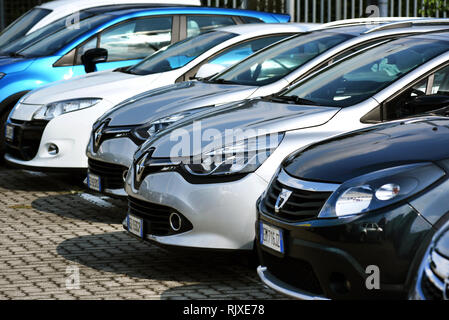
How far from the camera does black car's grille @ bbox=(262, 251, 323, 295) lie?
396cm

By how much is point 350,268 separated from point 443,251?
447 millimetres

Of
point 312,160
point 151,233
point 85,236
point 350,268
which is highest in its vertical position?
point 312,160

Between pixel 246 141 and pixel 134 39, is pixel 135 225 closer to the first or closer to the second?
pixel 246 141

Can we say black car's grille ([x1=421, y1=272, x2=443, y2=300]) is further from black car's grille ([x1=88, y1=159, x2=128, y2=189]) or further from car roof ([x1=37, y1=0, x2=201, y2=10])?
car roof ([x1=37, y1=0, x2=201, y2=10])

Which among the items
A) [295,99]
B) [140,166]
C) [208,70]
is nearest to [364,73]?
[295,99]

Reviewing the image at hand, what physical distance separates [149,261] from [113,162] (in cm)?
116

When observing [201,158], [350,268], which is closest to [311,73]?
[201,158]

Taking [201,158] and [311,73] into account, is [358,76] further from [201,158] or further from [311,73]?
[201,158]

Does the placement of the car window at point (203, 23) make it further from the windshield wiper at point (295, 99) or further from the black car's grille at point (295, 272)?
the black car's grille at point (295, 272)

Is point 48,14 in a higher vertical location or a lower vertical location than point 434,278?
higher

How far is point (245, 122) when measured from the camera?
5.54m

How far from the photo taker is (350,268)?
369 centimetres

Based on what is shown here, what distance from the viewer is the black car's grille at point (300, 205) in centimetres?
394

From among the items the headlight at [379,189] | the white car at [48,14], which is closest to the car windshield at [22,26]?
the white car at [48,14]
